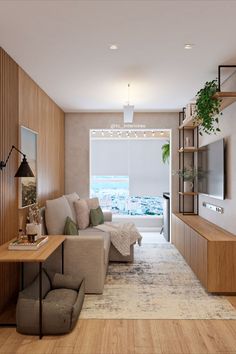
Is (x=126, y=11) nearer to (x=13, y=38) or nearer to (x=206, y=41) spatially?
(x=206, y=41)

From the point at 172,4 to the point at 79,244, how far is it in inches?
98.8

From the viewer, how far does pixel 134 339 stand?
7.93ft

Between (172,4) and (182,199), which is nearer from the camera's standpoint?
(172,4)

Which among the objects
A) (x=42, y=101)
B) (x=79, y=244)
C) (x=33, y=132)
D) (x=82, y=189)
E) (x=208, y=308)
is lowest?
(x=208, y=308)

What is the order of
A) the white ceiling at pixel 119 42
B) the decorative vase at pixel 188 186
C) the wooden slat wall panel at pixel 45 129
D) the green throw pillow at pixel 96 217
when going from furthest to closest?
the decorative vase at pixel 188 186
the green throw pillow at pixel 96 217
the wooden slat wall panel at pixel 45 129
the white ceiling at pixel 119 42

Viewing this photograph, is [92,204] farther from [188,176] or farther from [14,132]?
[14,132]

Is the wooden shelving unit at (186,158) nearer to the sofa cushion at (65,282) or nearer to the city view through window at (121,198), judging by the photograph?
the city view through window at (121,198)

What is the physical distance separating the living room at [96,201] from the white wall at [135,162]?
2021mm

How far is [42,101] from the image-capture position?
4.33 meters

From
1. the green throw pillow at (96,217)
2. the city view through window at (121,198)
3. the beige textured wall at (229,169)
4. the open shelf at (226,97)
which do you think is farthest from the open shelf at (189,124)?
the city view through window at (121,198)

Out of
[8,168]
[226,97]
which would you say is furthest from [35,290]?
[226,97]

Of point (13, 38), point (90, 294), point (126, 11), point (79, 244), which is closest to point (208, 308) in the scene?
point (90, 294)

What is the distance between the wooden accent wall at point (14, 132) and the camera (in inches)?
115

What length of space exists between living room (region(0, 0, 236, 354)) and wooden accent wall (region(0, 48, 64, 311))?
0.02m
